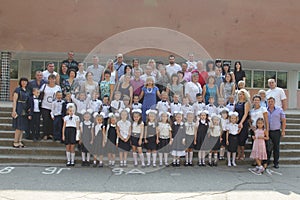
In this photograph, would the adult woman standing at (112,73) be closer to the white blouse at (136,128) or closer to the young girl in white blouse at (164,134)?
the white blouse at (136,128)

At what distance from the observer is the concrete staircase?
7625mm

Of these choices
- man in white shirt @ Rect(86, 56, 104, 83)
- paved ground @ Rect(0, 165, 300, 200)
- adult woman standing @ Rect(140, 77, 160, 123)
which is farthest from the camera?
man in white shirt @ Rect(86, 56, 104, 83)

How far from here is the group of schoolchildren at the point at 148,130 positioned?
23.9 feet

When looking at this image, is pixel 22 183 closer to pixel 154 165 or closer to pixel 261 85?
pixel 154 165

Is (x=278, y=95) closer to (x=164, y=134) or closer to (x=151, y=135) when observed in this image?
(x=164, y=134)

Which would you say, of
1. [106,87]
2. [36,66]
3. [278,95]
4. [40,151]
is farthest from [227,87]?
[36,66]

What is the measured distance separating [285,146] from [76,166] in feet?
17.5

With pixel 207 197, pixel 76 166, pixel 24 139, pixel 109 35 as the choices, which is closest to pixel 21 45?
pixel 109 35

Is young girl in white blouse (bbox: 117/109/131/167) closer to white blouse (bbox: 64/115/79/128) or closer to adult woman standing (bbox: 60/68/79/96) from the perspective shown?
white blouse (bbox: 64/115/79/128)

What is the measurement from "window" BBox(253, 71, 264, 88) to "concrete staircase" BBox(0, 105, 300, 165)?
32.4 ft

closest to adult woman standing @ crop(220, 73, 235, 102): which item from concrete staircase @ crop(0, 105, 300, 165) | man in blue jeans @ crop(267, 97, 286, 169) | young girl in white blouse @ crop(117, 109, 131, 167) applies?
man in blue jeans @ crop(267, 97, 286, 169)

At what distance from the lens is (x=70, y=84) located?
27.3 ft

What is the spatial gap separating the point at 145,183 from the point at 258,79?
1417cm

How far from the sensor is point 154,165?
24.0ft
